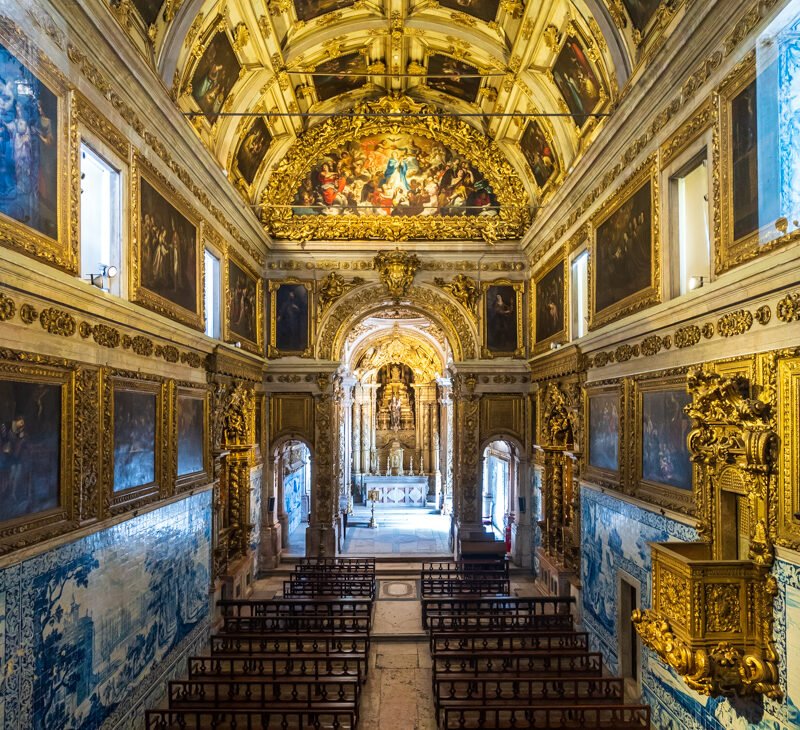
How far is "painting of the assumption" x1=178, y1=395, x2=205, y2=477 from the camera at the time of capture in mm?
12330

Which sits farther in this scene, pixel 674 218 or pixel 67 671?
pixel 674 218

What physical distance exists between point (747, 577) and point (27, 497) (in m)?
8.42

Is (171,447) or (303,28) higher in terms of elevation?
(303,28)

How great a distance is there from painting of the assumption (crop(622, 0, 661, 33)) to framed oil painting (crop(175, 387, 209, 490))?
10.9m

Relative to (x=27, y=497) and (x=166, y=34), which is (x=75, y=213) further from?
(x=166, y=34)

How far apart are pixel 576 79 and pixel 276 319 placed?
38.4 ft

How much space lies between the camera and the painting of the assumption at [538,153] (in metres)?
16.9

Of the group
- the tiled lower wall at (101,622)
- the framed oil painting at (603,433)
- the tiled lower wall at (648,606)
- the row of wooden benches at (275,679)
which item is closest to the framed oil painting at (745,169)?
the tiled lower wall at (648,606)

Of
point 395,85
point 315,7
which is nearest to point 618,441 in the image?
point 315,7

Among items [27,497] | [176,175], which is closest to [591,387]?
[176,175]

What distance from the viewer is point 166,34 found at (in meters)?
10.9

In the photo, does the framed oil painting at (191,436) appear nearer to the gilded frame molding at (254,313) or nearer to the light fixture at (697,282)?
the gilded frame molding at (254,313)

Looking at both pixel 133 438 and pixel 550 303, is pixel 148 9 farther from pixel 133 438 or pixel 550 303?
pixel 550 303

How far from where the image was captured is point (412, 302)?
20.8 m
